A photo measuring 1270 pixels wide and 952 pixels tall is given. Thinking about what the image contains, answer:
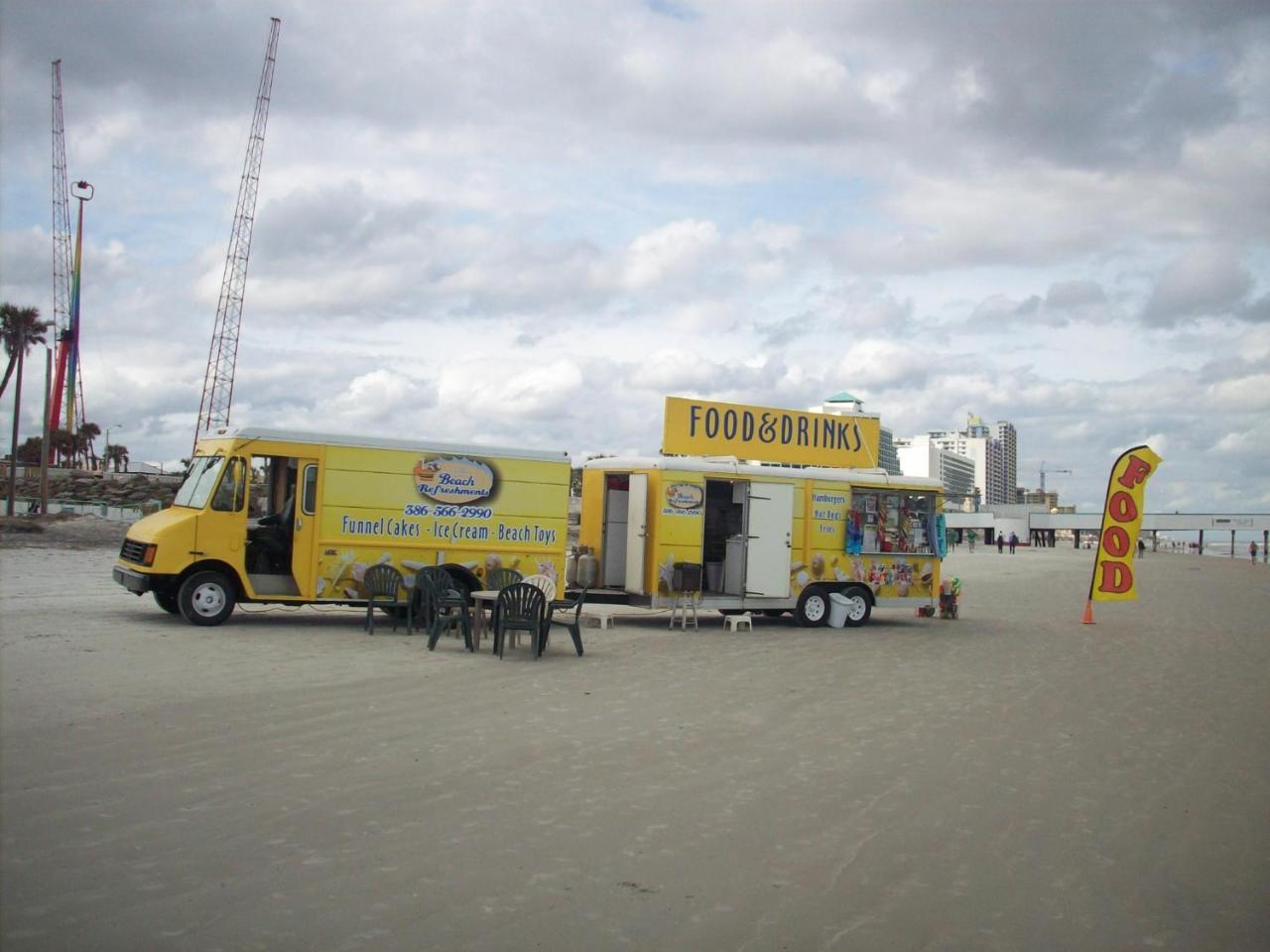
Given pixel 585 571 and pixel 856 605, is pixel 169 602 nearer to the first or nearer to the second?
pixel 585 571

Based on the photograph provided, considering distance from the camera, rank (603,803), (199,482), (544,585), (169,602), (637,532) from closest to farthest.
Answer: (603,803) < (544,585) < (169,602) < (199,482) < (637,532)

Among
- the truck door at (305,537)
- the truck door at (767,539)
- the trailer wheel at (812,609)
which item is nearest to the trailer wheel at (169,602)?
the truck door at (305,537)

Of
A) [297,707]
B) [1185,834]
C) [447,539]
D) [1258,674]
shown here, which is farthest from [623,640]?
[1185,834]

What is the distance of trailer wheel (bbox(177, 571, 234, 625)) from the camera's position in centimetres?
1330

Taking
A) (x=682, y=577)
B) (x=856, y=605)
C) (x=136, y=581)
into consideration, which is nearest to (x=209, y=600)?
(x=136, y=581)

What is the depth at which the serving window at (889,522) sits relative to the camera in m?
17.8

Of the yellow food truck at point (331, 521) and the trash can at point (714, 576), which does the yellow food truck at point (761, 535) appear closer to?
the trash can at point (714, 576)

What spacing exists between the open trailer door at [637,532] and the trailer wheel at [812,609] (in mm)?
2717

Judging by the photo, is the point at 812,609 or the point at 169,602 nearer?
the point at 169,602

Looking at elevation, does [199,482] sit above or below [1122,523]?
below

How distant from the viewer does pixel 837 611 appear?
17.3 m

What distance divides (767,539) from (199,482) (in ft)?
28.0

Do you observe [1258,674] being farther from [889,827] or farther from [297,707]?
[297,707]

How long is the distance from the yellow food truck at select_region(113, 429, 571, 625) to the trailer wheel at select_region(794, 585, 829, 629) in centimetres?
422
